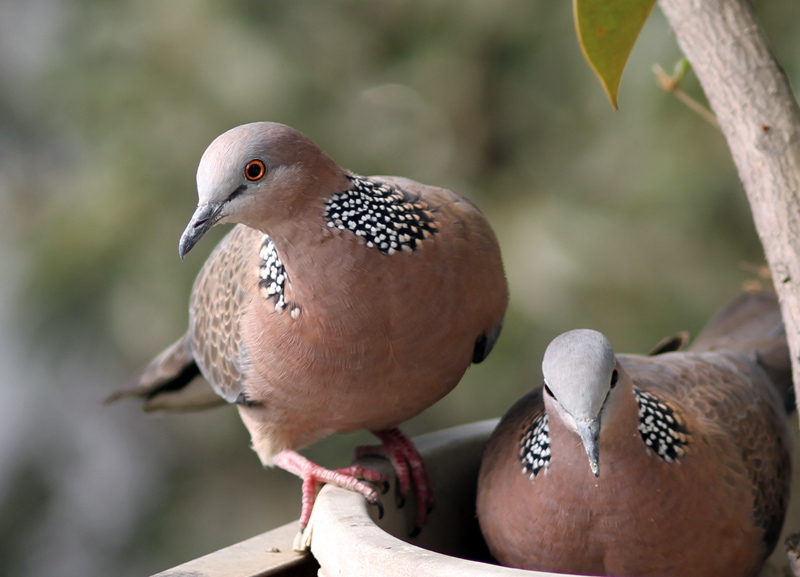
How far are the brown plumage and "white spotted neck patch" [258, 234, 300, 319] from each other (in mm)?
359

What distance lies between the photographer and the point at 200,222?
95 centimetres

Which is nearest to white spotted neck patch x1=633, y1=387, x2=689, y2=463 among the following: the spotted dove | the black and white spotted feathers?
the black and white spotted feathers

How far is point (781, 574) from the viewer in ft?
3.93

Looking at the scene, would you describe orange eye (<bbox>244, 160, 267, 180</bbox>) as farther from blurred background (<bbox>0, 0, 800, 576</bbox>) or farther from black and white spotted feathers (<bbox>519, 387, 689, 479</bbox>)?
blurred background (<bbox>0, 0, 800, 576</bbox>)

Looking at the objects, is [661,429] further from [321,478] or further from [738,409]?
[321,478]

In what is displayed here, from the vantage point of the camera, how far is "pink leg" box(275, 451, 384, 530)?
1099 mm

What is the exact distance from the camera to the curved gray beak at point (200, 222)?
3.11ft

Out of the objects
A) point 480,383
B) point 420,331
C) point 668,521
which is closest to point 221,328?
point 420,331

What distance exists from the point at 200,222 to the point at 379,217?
24 cm

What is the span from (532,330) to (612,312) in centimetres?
27

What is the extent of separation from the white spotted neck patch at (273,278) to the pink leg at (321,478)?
24 centimetres

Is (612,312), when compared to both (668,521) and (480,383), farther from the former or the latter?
(668,521)

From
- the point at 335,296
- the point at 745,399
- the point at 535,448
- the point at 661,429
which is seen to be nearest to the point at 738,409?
the point at 745,399

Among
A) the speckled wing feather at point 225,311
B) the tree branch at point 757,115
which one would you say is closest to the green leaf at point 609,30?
the tree branch at point 757,115
